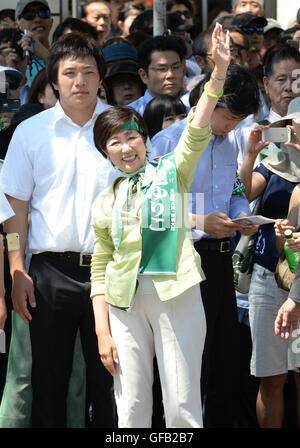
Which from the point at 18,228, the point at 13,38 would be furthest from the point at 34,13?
the point at 18,228

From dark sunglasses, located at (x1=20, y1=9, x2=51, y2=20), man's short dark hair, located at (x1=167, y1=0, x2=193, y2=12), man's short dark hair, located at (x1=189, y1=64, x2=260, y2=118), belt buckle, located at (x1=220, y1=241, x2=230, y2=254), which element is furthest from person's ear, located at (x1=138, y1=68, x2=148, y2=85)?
man's short dark hair, located at (x1=167, y1=0, x2=193, y2=12)

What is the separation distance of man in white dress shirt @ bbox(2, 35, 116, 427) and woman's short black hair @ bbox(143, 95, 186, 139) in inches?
31.5

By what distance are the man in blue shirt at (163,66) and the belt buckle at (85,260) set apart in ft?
5.87

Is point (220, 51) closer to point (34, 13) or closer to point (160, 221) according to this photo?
point (160, 221)

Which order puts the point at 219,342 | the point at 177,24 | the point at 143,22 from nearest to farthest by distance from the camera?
the point at 219,342 → the point at 177,24 → the point at 143,22

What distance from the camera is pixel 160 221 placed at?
141 inches

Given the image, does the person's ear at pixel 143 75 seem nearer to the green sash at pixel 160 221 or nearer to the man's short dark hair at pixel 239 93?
the man's short dark hair at pixel 239 93

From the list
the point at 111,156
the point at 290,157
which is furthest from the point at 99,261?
the point at 290,157

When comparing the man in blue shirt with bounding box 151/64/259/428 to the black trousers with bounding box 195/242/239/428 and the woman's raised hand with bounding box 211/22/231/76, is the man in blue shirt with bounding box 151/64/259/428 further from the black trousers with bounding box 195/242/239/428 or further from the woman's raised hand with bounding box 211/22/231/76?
the woman's raised hand with bounding box 211/22/231/76

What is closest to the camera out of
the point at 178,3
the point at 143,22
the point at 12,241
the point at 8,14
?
the point at 12,241

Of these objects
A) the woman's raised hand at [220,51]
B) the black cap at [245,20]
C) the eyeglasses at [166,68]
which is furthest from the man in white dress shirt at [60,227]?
the black cap at [245,20]

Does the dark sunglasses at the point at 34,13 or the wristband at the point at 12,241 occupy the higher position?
the dark sunglasses at the point at 34,13

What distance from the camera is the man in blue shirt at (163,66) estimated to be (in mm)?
5617

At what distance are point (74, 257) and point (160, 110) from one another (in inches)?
50.4
